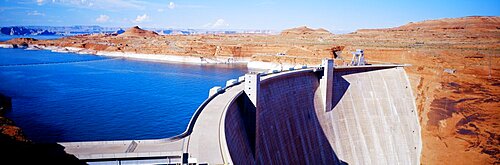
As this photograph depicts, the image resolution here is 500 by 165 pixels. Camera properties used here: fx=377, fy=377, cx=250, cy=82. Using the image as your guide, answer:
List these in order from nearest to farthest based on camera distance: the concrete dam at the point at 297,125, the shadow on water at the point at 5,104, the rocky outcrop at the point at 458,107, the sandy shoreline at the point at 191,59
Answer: the concrete dam at the point at 297,125, the rocky outcrop at the point at 458,107, the shadow on water at the point at 5,104, the sandy shoreline at the point at 191,59

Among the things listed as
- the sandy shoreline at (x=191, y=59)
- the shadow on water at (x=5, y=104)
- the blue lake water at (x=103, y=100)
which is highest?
the sandy shoreline at (x=191, y=59)

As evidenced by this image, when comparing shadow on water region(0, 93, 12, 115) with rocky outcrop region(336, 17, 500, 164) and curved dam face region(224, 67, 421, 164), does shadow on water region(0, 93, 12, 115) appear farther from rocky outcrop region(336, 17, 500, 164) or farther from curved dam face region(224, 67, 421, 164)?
rocky outcrop region(336, 17, 500, 164)

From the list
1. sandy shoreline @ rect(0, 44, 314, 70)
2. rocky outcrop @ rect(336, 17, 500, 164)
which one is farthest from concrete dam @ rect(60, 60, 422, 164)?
sandy shoreline @ rect(0, 44, 314, 70)

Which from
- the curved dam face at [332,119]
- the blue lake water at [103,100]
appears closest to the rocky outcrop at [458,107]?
the curved dam face at [332,119]

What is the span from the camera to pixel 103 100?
29938 millimetres

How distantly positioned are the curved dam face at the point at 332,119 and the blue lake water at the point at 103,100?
681 centimetres

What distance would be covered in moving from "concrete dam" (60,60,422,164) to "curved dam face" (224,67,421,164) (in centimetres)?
4

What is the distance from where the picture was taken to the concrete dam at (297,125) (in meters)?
10.8

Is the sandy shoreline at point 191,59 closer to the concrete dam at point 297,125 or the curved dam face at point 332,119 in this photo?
the curved dam face at point 332,119

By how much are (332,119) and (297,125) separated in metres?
3.53

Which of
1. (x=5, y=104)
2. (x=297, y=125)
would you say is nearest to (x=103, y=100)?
(x=5, y=104)

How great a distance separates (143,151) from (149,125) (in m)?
12.7

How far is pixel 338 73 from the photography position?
23.9m

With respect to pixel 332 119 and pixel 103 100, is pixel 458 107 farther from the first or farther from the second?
pixel 103 100
